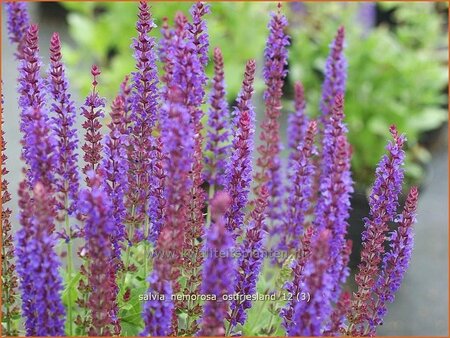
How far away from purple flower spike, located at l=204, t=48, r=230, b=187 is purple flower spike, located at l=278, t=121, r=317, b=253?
334 mm

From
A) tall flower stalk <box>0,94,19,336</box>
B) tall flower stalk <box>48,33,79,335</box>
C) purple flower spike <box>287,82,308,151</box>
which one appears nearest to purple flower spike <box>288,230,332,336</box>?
tall flower stalk <box>48,33,79,335</box>

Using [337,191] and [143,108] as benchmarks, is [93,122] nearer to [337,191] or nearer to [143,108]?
[143,108]

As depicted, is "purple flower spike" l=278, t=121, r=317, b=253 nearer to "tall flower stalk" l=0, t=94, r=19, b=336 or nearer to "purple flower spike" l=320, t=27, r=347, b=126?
"purple flower spike" l=320, t=27, r=347, b=126

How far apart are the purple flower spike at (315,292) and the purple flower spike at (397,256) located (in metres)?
0.53

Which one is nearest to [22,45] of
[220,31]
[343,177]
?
[343,177]

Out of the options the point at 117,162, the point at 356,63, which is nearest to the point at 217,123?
the point at 117,162

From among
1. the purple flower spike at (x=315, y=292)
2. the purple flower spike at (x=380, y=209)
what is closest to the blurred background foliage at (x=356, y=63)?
the purple flower spike at (x=380, y=209)

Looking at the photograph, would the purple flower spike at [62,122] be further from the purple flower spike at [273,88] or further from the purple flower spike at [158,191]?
the purple flower spike at [273,88]

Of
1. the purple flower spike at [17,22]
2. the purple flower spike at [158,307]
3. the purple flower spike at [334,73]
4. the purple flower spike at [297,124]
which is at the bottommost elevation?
the purple flower spike at [158,307]

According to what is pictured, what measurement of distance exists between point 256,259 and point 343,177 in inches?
22.5

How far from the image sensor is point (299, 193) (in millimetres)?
3205

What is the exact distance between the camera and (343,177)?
2.27 meters

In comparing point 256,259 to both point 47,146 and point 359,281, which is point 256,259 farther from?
point 47,146

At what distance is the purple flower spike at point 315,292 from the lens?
1960mm
